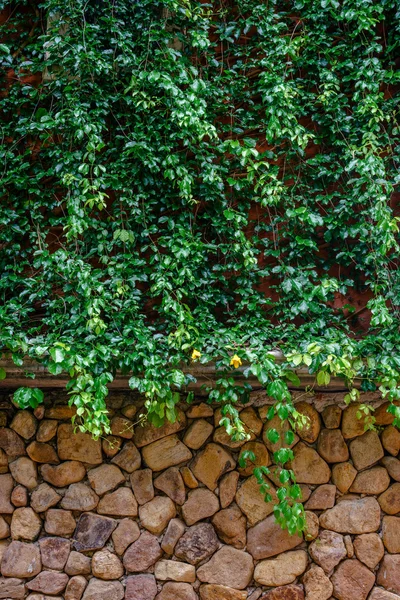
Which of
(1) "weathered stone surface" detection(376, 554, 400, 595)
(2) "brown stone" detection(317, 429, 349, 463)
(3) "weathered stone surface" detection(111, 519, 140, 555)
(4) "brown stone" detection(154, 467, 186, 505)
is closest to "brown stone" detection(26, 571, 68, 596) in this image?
(3) "weathered stone surface" detection(111, 519, 140, 555)

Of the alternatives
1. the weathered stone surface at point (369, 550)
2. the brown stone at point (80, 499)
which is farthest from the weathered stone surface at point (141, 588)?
the weathered stone surface at point (369, 550)

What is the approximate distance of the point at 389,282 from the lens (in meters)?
3.00

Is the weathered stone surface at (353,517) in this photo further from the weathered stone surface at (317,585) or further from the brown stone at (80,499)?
the brown stone at (80,499)

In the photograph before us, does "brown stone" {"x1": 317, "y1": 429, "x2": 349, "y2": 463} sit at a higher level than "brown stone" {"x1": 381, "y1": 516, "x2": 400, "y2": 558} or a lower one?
higher

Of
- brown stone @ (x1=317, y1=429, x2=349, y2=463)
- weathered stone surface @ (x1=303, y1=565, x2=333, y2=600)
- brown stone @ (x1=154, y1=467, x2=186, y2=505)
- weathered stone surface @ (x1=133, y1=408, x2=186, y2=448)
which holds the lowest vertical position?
weathered stone surface @ (x1=303, y1=565, x2=333, y2=600)

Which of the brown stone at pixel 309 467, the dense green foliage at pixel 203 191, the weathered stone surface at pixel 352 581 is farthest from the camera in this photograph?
the brown stone at pixel 309 467

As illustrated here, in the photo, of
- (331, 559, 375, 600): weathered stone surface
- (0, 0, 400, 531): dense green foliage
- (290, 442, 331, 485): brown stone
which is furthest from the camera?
(290, 442, 331, 485): brown stone

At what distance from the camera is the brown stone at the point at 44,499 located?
10.2 feet

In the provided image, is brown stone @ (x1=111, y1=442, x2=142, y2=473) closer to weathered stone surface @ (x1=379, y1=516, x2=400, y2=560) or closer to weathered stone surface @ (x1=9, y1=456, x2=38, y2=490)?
weathered stone surface @ (x1=9, y1=456, x2=38, y2=490)

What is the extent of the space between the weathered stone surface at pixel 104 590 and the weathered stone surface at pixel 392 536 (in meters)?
1.40

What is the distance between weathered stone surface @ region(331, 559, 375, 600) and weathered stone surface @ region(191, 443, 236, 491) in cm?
76

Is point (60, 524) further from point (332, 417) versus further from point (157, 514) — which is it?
point (332, 417)

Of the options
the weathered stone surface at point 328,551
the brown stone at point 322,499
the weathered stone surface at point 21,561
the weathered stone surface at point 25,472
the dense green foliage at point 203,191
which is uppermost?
the dense green foliage at point 203,191

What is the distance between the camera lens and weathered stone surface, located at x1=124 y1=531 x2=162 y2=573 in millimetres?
3027
